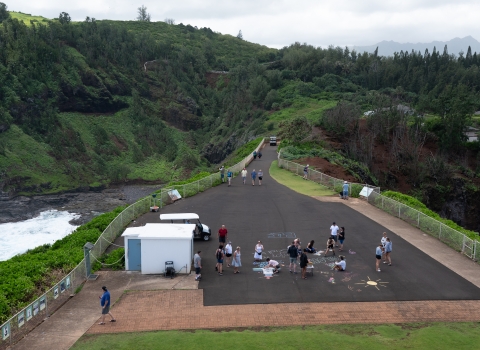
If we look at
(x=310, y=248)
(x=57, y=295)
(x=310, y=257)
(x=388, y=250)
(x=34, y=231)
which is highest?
(x=388, y=250)

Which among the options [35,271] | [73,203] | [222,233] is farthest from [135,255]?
[73,203]

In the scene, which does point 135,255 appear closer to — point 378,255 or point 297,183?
point 378,255

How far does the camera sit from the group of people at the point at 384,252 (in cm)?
1948

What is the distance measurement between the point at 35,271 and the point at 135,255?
13.8ft

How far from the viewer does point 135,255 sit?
19734 mm

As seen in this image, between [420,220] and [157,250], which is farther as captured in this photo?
[420,220]

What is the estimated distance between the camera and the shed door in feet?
64.4

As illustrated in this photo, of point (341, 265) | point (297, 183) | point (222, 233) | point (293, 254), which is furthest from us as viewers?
point (297, 183)

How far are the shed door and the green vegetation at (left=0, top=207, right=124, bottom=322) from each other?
145 cm

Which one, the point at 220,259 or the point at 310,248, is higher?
the point at 220,259

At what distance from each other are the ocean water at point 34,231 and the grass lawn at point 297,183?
22197mm

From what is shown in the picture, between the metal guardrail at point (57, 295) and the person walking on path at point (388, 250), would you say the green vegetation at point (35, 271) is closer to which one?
the metal guardrail at point (57, 295)

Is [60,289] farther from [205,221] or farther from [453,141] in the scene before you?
[453,141]

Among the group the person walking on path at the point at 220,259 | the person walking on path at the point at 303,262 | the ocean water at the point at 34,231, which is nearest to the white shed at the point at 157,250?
the person walking on path at the point at 220,259
